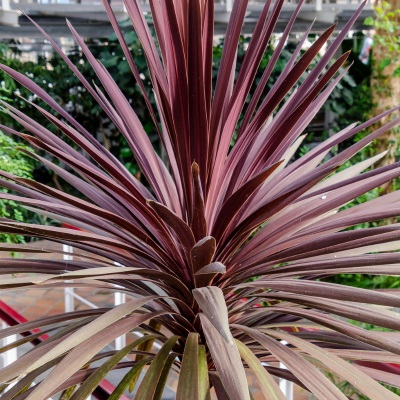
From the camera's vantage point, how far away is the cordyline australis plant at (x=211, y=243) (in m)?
0.69

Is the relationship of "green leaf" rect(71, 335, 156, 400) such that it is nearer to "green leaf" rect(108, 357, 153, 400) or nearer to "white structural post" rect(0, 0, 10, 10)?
"green leaf" rect(108, 357, 153, 400)

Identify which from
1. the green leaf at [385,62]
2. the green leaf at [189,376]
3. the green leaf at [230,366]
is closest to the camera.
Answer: the green leaf at [230,366]

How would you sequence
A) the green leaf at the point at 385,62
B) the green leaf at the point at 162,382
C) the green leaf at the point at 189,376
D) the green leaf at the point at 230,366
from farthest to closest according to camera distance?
the green leaf at the point at 385,62, the green leaf at the point at 162,382, the green leaf at the point at 189,376, the green leaf at the point at 230,366

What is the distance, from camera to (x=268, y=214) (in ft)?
2.67

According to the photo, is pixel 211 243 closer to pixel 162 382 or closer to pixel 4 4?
pixel 162 382

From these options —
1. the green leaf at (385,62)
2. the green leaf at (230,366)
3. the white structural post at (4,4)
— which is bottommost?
the green leaf at (230,366)

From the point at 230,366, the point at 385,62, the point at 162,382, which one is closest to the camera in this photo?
the point at 230,366

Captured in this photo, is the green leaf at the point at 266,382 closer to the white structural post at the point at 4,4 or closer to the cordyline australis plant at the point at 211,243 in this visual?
the cordyline australis plant at the point at 211,243

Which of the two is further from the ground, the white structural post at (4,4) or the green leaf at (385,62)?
the white structural post at (4,4)

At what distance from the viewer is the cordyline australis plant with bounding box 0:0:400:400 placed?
0.69 metres

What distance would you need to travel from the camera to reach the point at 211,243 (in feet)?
2.26

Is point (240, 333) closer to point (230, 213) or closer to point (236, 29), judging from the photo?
point (230, 213)

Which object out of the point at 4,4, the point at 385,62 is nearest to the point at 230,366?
the point at 385,62

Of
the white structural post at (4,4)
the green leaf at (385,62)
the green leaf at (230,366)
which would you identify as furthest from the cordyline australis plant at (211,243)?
the white structural post at (4,4)
